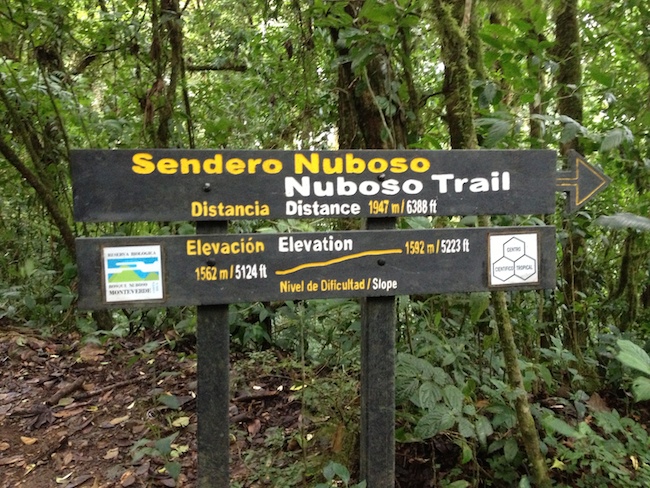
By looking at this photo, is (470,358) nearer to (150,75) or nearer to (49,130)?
(150,75)

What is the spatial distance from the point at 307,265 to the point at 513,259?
Answer: 0.88 m

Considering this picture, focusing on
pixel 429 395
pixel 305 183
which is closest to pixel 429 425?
pixel 429 395

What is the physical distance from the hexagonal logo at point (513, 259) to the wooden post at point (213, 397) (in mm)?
1133

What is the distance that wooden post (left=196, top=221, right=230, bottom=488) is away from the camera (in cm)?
213

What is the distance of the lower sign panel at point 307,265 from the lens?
2.00m

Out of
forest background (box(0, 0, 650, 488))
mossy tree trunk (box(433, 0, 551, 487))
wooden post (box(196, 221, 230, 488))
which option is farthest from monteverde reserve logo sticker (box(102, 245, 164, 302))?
mossy tree trunk (box(433, 0, 551, 487))

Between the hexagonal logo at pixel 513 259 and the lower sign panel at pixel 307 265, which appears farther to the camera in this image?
the hexagonal logo at pixel 513 259

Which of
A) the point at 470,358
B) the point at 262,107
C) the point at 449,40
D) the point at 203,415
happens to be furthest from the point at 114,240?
the point at 262,107

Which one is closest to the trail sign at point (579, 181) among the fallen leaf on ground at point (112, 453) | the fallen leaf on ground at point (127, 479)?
the fallen leaf on ground at point (127, 479)

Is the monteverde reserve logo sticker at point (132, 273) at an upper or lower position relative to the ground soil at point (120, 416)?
upper

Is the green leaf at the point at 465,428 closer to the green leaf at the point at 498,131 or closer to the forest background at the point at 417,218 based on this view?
the forest background at the point at 417,218

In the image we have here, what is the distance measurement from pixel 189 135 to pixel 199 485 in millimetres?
3016

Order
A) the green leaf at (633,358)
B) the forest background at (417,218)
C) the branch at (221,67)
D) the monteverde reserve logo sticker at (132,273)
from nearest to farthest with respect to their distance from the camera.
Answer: the green leaf at (633,358) < the monteverde reserve logo sticker at (132,273) < the forest background at (417,218) < the branch at (221,67)

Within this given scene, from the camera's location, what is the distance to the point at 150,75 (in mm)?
4633
